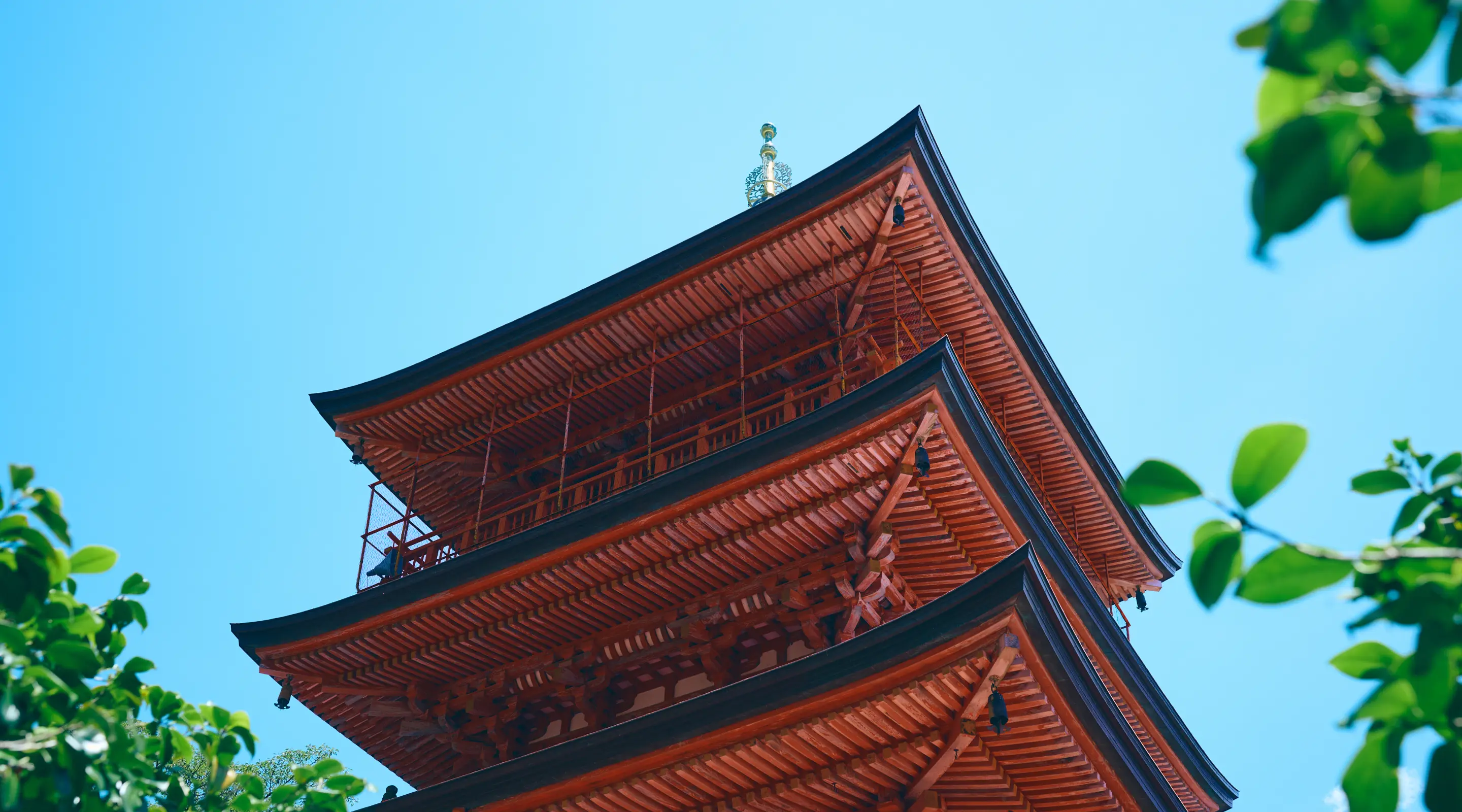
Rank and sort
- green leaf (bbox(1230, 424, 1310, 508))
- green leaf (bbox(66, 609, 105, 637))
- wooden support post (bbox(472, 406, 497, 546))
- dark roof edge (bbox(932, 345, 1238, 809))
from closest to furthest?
green leaf (bbox(1230, 424, 1310, 508))
green leaf (bbox(66, 609, 105, 637))
dark roof edge (bbox(932, 345, 1238, 809))
wooden support post (bbox(472, 406, 497, 546))

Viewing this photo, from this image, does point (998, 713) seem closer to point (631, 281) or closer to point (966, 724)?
point (966, 724)

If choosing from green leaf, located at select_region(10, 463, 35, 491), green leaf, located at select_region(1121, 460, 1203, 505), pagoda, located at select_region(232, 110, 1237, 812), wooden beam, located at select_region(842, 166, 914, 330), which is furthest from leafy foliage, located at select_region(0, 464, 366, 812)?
wooden beam, located at select_region(842, 166, 914, 330)

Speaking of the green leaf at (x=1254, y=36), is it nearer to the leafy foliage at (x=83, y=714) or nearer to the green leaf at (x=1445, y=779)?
the green leaf at (x=1445, y=779)

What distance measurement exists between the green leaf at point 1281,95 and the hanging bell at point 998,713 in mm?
7588

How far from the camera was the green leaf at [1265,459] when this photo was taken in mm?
2352

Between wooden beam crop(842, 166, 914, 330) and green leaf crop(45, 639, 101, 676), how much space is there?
34.3ft

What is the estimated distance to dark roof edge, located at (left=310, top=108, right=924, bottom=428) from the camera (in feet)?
45.7

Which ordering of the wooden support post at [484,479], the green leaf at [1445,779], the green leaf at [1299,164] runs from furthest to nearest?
the wooden support post at [484,479] < the green leaf at [1445,779] < the green leaf at [1299,164]

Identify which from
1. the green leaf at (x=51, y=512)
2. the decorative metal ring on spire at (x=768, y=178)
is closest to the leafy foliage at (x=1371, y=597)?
the green leaf at (x=51, y=512)

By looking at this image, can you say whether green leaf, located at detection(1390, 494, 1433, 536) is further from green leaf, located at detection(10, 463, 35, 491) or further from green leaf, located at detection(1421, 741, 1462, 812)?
green leaf, located at detection(10, 463, 35, 491)

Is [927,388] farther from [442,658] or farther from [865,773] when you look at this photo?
[442,658]

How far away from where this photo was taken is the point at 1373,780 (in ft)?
8.80

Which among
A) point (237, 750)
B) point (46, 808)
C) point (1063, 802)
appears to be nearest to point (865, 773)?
point (1063, 802)

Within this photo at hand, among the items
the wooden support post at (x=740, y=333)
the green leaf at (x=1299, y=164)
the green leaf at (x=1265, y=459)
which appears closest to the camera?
the green leaf at (x=1299, y=164)
